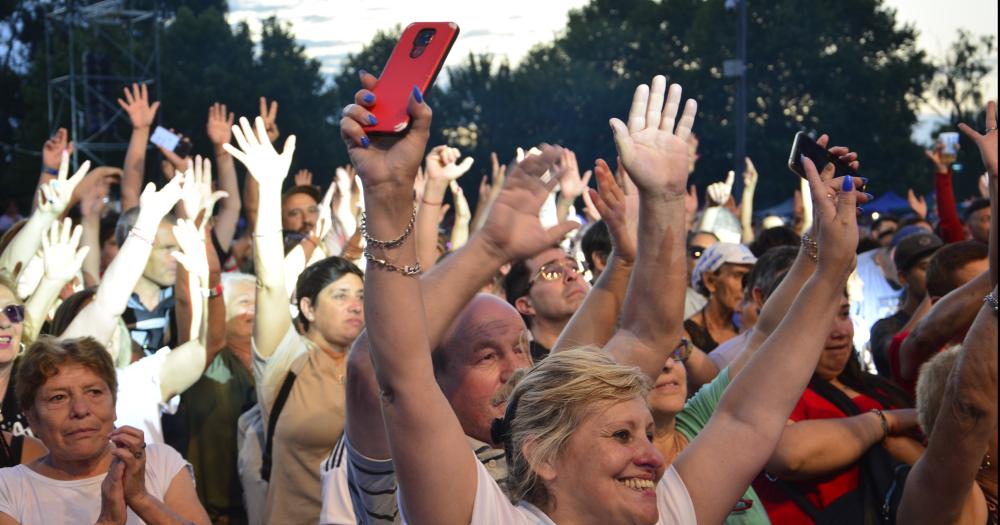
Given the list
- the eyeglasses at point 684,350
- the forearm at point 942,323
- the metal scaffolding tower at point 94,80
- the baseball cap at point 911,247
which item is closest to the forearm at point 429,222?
the eyeglasses at point 684,350

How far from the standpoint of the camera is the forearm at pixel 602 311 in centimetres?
372

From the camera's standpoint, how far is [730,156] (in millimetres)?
47125

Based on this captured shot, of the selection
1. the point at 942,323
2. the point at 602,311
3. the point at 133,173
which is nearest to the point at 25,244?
the point at 133,173

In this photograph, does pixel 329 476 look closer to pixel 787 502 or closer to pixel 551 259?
pixel 787 502

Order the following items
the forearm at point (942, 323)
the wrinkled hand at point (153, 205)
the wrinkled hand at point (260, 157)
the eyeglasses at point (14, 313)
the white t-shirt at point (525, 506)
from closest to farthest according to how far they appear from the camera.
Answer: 1. the white t-shirt at point (525, 506)
2. the forearm at point (942, 323)
3. the eyeglasses at point (14, 313)
4. the wrinkled hand at point (153, 205)
5. the wrinkled hand at point (260, 157)

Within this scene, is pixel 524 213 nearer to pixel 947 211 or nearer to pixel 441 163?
pixel 441 163

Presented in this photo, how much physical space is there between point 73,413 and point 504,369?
164 cm

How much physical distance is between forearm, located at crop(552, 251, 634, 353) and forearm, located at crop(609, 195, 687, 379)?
1.03ft

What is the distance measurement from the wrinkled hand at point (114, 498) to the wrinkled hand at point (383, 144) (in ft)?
5.96

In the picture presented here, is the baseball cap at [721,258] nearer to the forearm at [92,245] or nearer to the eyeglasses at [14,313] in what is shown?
the eyeglasses at [14,313]

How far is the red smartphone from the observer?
7.80 ft

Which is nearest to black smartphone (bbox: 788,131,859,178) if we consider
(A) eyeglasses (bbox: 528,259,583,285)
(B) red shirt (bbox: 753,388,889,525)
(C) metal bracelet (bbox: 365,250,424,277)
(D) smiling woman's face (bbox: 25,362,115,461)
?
(B) red shirt (bbox: 753,388,889,525)

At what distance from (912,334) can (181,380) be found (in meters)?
3.12

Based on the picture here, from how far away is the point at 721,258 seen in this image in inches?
264
